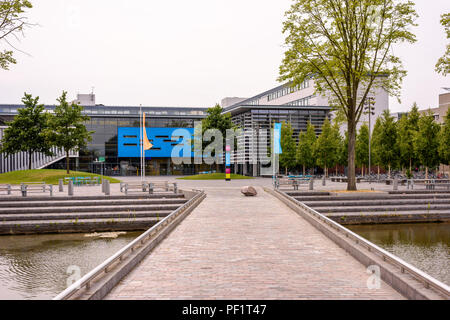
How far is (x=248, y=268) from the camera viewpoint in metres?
7.61

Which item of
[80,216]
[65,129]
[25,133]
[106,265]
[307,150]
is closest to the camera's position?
[106,265]

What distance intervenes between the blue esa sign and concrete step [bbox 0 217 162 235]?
52.1 meters

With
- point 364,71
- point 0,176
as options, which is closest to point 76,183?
point 0,176

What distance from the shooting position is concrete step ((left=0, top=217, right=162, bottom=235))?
51.8ft

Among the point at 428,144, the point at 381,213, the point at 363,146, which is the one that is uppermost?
the point at 363,146

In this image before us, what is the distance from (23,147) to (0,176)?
5350 mm

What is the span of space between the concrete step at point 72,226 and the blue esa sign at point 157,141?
52136mm

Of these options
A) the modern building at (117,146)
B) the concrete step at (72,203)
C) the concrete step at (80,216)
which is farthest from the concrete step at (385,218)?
the modern building at (117,146)

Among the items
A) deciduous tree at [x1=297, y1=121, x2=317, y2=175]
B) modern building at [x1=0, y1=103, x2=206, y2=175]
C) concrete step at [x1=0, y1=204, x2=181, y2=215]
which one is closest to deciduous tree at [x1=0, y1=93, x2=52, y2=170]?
modern building at [x1=0, y1=103, x2=206, y2=175]

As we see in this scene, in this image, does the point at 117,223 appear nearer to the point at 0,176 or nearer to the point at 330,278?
the point at 330,278

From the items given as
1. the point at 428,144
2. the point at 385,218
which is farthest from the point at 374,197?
the point at 428,144

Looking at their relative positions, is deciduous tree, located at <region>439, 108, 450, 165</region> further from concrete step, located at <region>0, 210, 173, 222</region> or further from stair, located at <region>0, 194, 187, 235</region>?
concrete step, located at <region>0, 210, 173, 222</region>

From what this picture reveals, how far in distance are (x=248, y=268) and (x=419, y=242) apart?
8371mm

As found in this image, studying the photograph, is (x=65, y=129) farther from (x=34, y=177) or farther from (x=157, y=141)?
(x=157, y=141)
